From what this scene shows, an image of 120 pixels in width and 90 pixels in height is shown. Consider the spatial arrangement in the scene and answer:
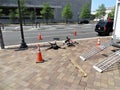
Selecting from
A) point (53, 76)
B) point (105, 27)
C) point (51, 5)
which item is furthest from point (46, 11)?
point (53, 76)

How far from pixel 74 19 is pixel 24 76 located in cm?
5443

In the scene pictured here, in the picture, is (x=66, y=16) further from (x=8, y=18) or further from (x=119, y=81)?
(x=119, y=81)

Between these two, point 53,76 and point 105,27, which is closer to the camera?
point 53,76

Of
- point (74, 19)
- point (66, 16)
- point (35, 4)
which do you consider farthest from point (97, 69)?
point (74, 19)

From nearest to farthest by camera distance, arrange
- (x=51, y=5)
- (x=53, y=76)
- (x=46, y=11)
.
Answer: (x=53, y=76) → (x=46, y=11) → (x=51, y=5)

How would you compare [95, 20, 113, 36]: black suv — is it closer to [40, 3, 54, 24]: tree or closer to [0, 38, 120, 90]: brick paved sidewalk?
[0, 38, 120, 90]: brick paved sidewalk

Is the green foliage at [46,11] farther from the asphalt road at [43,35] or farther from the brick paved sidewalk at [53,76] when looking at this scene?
the brick paved sidewalk at [53,76]

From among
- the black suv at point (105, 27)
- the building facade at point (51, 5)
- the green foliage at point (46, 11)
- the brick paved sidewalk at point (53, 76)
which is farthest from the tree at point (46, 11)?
the brick paved sidewalk at point (53, 76)

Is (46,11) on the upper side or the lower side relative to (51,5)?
lower

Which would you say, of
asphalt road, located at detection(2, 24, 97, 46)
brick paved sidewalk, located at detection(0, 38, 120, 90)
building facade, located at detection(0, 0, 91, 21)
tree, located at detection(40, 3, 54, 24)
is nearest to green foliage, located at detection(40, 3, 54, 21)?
tree, located at detection(40, 3, 54, 24)

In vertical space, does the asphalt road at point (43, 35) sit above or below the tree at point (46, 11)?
below

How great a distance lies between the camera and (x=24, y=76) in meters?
5.67

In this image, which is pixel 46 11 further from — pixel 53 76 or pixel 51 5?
pixel 53 76

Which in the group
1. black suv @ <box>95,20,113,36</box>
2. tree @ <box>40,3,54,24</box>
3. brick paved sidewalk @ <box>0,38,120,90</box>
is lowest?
brick paved sidewalk @ <box>0,38,120,90</box>
